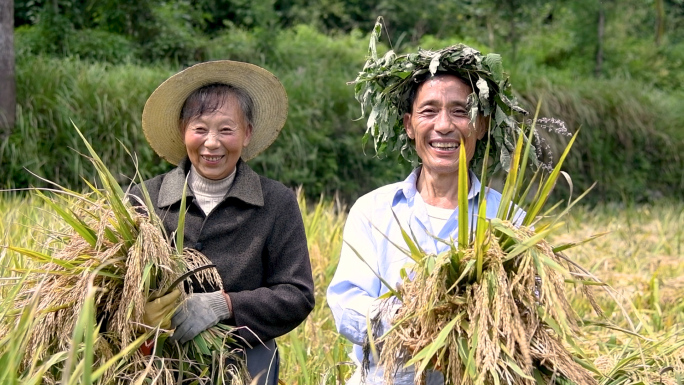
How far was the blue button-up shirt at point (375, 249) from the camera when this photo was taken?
2.53m

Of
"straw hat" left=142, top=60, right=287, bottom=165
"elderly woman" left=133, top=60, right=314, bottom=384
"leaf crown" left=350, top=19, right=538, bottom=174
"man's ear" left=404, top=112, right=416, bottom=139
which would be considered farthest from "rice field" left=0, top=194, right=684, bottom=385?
"man's ear" left=404, top=112, right=416, bottom=139

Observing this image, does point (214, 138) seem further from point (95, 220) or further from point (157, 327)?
point (157, 327)

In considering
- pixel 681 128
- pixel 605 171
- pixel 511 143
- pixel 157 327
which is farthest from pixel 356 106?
pixel 157 327

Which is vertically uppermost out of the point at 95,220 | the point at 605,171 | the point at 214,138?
the point at 214,138

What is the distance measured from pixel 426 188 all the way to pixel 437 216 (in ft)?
0.36

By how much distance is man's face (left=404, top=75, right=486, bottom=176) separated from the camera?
2.67 metres

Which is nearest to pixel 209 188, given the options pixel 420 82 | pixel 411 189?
pixel 411 189

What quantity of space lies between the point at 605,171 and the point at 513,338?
329 inches

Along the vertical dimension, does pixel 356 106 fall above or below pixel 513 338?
above

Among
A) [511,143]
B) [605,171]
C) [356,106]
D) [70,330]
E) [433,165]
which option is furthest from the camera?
[605,171]

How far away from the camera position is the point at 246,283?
279cm

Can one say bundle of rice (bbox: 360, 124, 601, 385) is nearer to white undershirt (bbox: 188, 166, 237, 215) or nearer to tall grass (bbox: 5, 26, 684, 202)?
white undershirt (bbox: 188, 166, 237, 215)

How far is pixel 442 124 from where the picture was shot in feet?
8.74

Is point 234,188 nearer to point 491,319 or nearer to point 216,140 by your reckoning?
point 216,140
